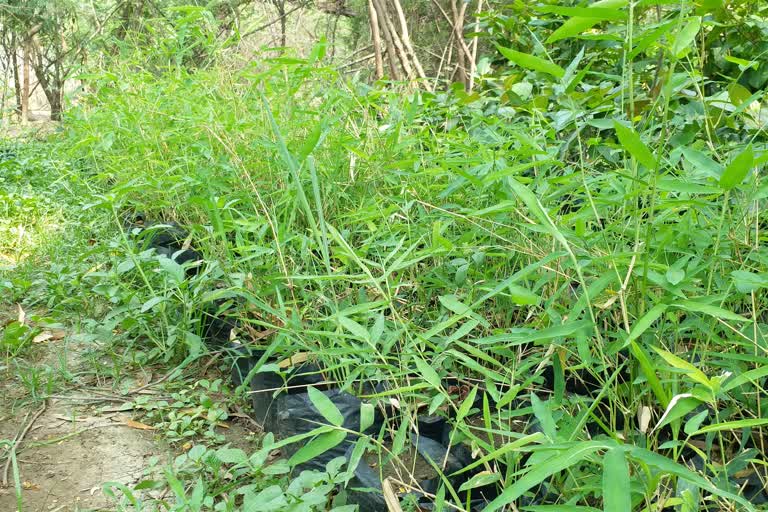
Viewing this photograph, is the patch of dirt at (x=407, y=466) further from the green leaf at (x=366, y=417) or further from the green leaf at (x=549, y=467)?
the green leaf at (x=549, y=467)

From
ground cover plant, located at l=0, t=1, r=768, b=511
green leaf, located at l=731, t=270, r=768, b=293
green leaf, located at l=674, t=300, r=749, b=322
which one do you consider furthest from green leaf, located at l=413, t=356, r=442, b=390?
green leaf, located at l=731, t=270, r=768, b=293

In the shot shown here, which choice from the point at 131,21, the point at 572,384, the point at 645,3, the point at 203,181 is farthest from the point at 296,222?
the point at 131,21

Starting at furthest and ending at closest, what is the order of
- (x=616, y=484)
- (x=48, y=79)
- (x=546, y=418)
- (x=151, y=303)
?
1. (x=48, y=79)
2. (x=151, y=303)
3. (x=546, y=418)
4. (x=616, y=484)

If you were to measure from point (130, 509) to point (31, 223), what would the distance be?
265 cm

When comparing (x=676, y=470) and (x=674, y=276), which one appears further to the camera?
(x=674, y=276)

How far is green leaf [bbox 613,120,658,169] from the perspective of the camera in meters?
0.91

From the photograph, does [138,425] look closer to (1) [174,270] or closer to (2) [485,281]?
(1) [174,270]

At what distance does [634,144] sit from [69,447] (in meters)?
1.61

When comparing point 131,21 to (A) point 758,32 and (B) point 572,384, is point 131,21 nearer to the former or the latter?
(A) point 758,32

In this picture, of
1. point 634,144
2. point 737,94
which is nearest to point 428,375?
point 634,144

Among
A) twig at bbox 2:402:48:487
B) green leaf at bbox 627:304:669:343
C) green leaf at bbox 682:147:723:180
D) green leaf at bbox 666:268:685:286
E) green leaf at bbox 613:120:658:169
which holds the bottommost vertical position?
twig at bbox 2:402:48:487

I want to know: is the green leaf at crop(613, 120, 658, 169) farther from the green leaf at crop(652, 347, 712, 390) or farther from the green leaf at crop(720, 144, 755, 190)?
the green leaf at crop(652, 347, 712, 390)

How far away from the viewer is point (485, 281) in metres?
1.58

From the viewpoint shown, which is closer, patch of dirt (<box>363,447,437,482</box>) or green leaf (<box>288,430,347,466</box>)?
green leaf (<box>288,430,347,466</box>)
